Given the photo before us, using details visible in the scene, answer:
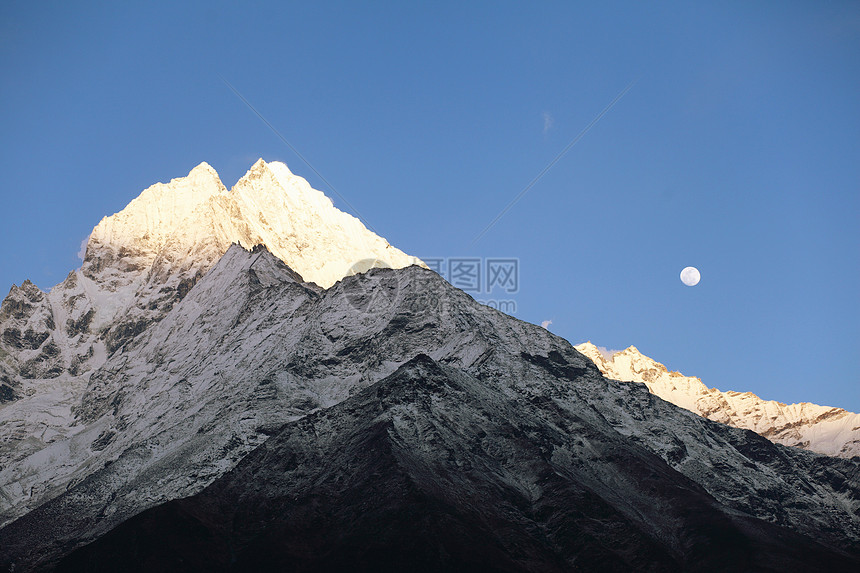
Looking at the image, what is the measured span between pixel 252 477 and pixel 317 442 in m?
14.8

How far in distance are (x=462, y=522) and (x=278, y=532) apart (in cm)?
2842

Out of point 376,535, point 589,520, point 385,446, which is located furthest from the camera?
point 385,446

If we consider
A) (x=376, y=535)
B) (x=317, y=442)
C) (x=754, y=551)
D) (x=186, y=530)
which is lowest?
(x=186, y=530)

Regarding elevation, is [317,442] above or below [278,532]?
above

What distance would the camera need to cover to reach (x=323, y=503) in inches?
6407

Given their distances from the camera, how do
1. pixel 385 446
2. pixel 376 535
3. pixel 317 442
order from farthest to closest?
1. pixel 317 442
2. pixel 385 446
3. pixel 376 535

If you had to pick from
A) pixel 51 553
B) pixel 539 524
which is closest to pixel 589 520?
pixel 539 524

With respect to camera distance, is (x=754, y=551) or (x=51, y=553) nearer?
(x=754, y=551)

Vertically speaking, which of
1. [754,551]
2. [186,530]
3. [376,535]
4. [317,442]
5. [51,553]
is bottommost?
[51,553]

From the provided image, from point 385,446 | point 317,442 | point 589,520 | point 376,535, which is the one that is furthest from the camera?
point 317,442

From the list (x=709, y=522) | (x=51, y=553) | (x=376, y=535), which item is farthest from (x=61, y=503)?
(x=709, y=522)

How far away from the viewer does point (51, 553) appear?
574 ft

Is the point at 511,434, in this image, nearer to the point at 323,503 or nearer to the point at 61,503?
the point at 323,503

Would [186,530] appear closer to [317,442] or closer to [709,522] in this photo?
[317,442]
